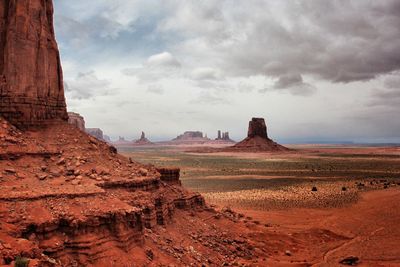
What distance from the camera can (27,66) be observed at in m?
19.7

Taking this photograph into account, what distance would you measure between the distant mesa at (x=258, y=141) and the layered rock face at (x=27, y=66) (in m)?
163

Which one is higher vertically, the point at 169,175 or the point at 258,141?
the point at 258,141

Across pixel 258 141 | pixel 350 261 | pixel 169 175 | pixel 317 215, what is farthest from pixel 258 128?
pixel 350 261

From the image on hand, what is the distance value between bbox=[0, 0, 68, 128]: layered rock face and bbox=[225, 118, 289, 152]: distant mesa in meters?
163

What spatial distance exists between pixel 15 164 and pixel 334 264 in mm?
18204

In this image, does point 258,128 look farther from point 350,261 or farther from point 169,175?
point 350,261

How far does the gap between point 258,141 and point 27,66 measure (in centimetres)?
17248

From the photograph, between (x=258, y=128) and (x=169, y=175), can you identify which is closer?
(x=169, y=175)

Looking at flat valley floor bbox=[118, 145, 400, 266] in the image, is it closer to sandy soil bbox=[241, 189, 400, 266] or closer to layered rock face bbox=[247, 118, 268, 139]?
sandy soil bbox=[241, 189, 400, 266]

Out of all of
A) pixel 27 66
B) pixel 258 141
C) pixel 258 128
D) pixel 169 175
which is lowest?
pixel 169 175

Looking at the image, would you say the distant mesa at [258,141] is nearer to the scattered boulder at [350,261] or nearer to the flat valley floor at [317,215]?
the flat valley floor at [317,215]

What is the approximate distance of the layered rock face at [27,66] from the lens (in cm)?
1922

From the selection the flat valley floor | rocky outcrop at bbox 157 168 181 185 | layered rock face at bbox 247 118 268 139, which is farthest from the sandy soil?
layered rock face at bbox 247 118 268 139

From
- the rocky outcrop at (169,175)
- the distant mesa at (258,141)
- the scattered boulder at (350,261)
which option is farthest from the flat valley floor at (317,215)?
the distant mesa at (258,141)
